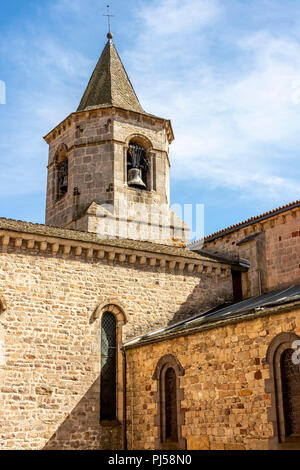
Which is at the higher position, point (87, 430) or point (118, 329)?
point (118, 329)

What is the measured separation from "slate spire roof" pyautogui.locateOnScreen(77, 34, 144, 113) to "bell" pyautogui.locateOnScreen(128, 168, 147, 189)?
2.57 m

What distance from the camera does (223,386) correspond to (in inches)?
490

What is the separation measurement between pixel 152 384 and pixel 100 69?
14.7 metres

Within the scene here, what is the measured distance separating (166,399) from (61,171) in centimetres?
1104

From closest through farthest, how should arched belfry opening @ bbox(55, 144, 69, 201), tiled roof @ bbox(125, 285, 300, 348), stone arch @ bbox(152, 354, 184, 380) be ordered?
tiled roof @ bbox(125, 285, 300, 348) → stone arch @ bbox(152, 354, 184, 380) → arched belfry opening @ bbox(55, 144, 69, 201)

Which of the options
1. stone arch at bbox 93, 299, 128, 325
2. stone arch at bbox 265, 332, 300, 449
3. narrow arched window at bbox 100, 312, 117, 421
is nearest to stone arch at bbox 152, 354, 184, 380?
narrow arched window at bbox 100, 312, 117, 421

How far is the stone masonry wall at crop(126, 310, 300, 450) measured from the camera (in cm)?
1159

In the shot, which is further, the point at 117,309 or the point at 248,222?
the point at 248,222

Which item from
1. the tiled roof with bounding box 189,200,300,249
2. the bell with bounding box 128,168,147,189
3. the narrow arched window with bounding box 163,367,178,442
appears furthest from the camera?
the bell with bounding box 128,168,147,189

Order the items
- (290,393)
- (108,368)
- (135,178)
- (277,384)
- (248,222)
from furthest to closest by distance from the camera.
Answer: (135,178) < (248,222) < (108,368) < (277,384) < (290,393)

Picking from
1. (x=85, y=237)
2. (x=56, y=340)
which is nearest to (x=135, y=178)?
(x=85, y=237)

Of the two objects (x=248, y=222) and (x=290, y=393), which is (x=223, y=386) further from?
(x=248, y=222)

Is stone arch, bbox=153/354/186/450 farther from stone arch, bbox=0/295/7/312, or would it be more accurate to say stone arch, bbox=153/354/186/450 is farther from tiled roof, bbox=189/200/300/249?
tiled roof, bbox=189/200/300/249

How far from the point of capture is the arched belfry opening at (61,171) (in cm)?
2164
